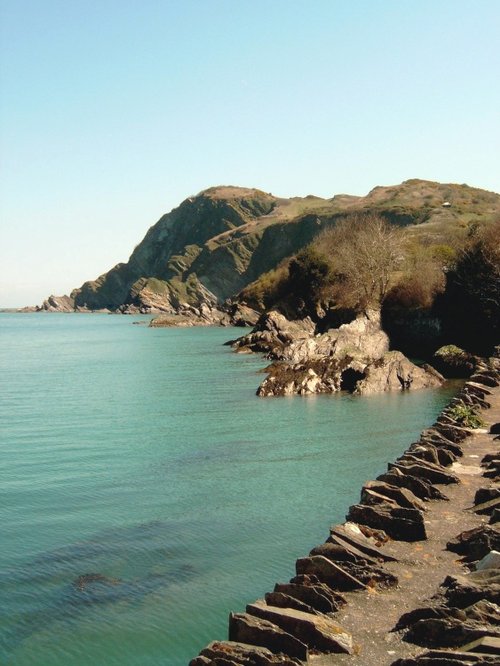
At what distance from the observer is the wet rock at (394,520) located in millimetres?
11180

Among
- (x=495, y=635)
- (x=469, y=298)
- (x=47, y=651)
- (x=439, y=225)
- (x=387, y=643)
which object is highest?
(x=439, y=225)

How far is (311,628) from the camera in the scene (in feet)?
25.1

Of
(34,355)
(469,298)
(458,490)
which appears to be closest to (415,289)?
(469,298)

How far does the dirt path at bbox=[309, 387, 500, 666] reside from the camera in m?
7.49

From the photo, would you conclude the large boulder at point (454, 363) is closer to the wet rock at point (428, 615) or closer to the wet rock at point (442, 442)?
the wet rock at point (442, 442)

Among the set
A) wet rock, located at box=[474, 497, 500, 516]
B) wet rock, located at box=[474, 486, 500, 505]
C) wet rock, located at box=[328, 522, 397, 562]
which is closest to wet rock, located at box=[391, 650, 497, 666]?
wet rock, located at box=[328, 522, 397, 562]

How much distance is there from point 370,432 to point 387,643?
2322 cm

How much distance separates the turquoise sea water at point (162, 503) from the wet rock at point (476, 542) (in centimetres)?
427

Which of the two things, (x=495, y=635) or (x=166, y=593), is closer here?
(x=495, y=635)

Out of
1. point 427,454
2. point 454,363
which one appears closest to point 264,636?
point 427,454

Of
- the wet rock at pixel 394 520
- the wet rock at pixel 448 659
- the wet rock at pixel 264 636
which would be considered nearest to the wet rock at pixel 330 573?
the wet rock at pixel 264 636

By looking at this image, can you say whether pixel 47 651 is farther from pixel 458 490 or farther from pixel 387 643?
pixel 458 490

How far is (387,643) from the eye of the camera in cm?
770

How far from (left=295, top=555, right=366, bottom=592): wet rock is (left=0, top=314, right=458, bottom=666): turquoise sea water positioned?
331 cm
